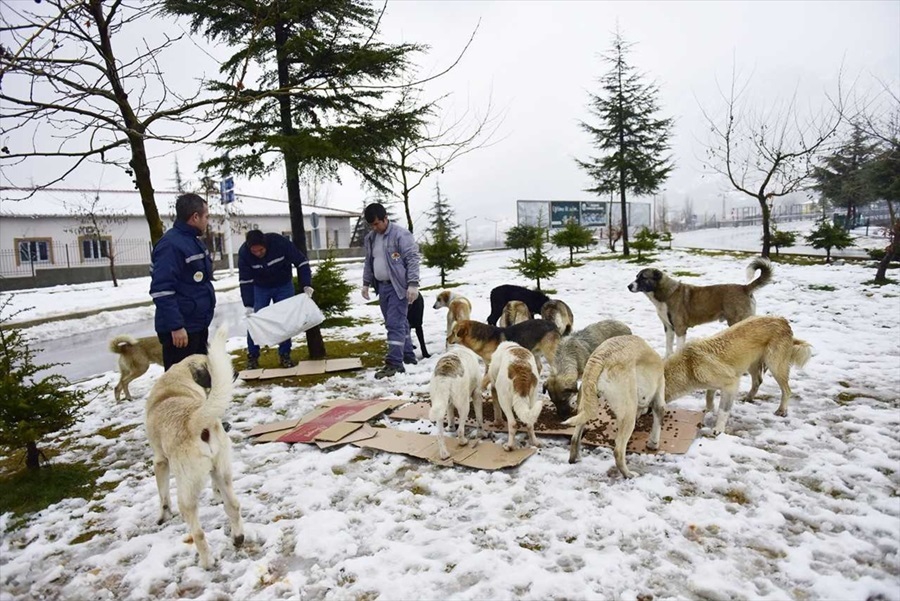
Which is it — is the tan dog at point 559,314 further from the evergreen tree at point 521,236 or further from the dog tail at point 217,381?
the evergreen tree at point 521,236

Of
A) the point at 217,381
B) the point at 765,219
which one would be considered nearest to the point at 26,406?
the point at 217,381

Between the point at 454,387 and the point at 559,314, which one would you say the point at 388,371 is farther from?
the point at 454,387

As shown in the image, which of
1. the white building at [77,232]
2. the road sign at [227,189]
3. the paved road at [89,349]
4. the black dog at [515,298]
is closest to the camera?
the black dog at [515,298]

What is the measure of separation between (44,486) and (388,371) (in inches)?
155

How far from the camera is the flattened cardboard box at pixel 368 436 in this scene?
4.14m

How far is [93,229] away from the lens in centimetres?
2972

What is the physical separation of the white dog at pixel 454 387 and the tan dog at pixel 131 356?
15.0 feet

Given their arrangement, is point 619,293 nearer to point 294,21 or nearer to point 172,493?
point 294,21

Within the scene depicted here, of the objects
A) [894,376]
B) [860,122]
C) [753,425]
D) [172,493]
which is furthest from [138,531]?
[860,122]

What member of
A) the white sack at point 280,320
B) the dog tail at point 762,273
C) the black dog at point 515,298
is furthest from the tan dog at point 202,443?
the dog tail at point 762,273

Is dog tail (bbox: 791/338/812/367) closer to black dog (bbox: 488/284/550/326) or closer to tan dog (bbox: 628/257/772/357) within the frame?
tan dog (bbox: 628/257/772/357)

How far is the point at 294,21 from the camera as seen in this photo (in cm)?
720

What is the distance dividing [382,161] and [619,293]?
8.55 metres

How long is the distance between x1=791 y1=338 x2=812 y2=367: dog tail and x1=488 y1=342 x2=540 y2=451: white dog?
2.72m
